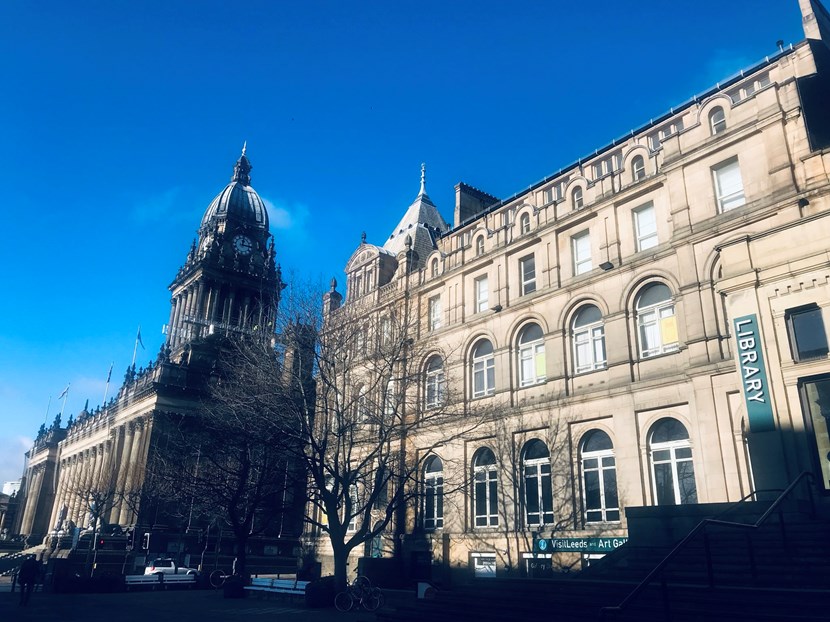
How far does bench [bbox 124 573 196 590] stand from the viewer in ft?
103

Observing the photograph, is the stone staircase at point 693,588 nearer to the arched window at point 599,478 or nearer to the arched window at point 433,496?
the arched window at point 599,478

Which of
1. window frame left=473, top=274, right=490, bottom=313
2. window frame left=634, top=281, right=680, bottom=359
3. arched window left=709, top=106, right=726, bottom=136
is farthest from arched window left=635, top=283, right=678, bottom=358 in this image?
window frame left=473, top=274, right=490, bottom=313

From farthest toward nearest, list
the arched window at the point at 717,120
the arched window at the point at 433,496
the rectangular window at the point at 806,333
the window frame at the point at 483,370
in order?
1. the arched window at the point at 433,496
2. the window frame at the point at 483,370
3. the arched window at the point at 717,120
4. the rectangular window at the point at 806,333

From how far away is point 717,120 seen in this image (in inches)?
982

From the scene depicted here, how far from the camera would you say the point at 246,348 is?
27.8 m

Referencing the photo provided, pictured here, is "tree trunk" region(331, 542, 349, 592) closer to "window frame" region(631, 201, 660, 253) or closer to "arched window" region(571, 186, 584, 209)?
"window frame" region(631, 201, 660, 253)

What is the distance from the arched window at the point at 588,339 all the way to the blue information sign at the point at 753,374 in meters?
7.75

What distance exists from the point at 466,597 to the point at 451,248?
900 inches

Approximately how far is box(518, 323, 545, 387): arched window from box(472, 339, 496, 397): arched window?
159cm

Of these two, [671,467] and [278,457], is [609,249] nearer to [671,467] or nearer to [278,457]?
[671,467]

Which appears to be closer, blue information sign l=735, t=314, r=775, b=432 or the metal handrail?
the metal handrail

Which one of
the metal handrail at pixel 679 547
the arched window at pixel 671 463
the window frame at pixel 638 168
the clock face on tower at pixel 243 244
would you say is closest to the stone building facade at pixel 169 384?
the clock face on tower at pixel 243 244

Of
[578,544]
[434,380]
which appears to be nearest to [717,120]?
[578,544]

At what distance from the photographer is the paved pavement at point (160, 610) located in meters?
18.9
